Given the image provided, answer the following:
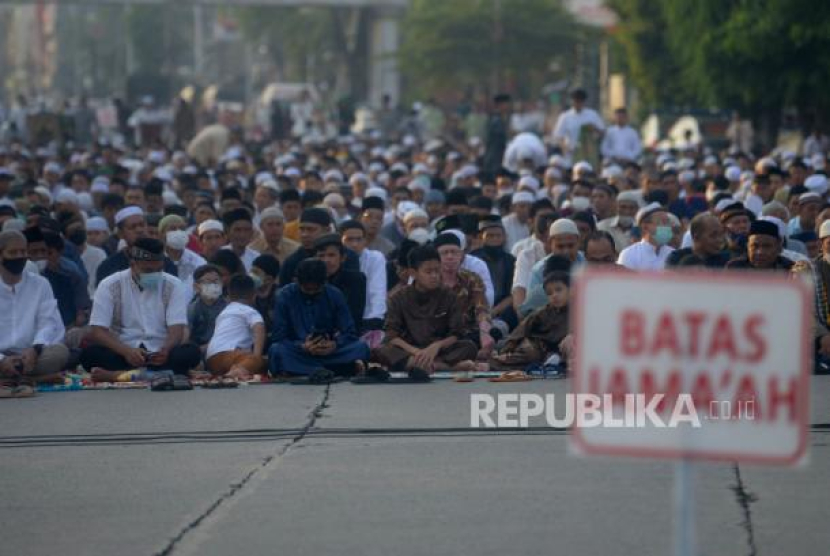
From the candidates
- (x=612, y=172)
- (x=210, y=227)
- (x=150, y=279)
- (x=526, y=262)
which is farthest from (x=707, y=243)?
(x=612, y=172)

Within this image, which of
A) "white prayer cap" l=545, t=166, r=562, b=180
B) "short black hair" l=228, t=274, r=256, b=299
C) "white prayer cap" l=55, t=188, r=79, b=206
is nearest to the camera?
"short black hair" l=228, t=274, r=256, b=299

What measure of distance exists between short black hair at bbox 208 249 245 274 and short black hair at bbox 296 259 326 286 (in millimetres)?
1623

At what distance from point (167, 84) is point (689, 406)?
72.4 meters

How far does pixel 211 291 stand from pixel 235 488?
18.9ft

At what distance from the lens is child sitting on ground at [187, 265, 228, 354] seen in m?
15.2

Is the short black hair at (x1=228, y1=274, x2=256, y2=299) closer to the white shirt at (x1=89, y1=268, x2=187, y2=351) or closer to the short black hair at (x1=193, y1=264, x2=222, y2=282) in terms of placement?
the short black hair at (x1=193, y1=264, x2=222, y2=282)

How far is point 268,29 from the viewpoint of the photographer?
3748 inches

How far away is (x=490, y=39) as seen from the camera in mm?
63125

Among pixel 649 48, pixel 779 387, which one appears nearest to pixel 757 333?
pixel 779 387

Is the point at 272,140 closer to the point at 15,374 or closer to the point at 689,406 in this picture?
the point at 15,374

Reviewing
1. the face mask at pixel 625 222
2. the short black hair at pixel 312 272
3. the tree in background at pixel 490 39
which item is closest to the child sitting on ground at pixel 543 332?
the short black hair at pixel 312 272

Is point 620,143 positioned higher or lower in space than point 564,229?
higher

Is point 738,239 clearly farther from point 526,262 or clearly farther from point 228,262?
point 228,262

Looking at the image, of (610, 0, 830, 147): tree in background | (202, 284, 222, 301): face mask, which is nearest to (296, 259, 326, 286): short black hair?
(202, 284, 222, 301): face mask
